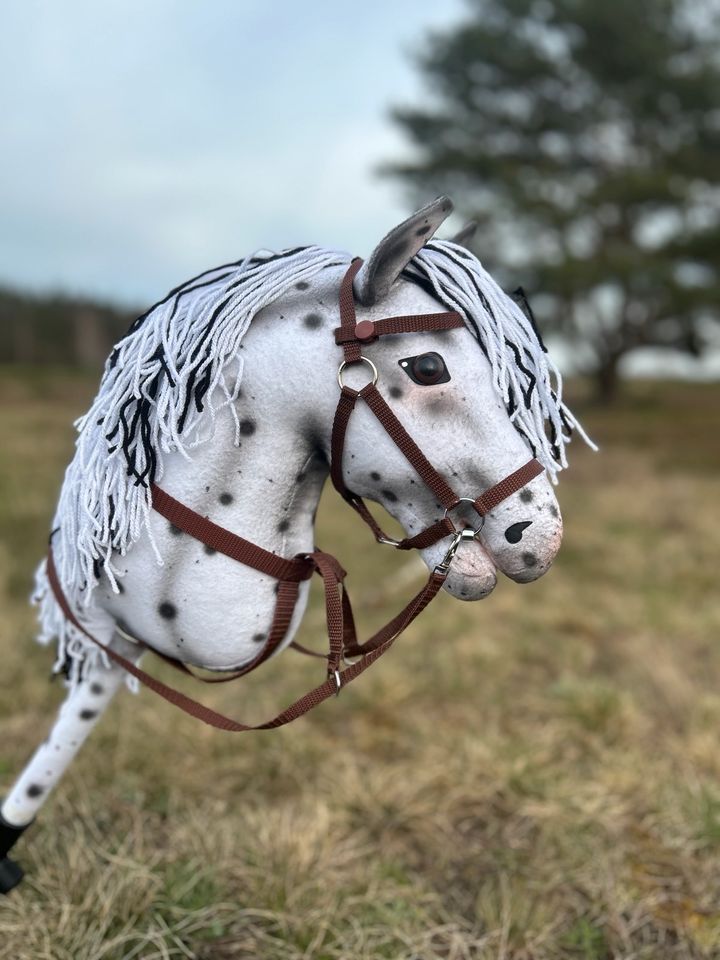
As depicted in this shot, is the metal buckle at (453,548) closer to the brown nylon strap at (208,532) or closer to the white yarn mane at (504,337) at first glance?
the white yarn mane at (504,337)

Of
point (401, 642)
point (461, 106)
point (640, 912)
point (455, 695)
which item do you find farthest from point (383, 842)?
point (461, 106)

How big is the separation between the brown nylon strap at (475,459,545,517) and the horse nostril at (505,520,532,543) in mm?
52

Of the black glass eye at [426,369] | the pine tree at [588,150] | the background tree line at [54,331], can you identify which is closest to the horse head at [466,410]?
the black glass eye at [426,369]

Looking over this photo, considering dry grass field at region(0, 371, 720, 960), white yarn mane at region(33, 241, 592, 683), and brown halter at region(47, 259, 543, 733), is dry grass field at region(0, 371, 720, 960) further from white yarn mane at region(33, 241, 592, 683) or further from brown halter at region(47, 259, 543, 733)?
white yarn mane at region(33, 241, 592, 683)

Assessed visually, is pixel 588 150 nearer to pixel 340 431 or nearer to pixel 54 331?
pixel 54 331

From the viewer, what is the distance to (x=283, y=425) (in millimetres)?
1548

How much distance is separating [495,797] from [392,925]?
3.16 ft

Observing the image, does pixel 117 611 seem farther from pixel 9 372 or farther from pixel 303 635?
pixel 9 372

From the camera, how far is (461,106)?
1662cm

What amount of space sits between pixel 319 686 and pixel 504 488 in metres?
0.58

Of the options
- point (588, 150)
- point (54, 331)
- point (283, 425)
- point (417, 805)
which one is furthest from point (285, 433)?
point (54, 331)

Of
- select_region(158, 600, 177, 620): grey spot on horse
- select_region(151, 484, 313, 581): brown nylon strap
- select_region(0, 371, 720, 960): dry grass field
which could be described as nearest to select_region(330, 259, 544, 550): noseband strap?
select_region(151, 484, 313, 581): brown nylon strap

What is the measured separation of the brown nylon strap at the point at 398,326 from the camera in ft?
4.75

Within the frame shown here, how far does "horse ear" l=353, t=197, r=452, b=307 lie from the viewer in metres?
1.36
